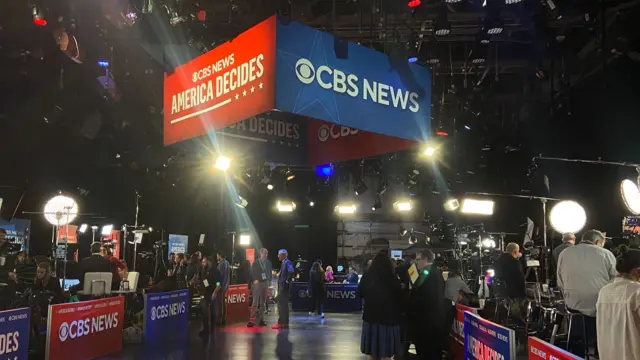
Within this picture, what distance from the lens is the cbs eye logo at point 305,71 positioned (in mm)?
3672

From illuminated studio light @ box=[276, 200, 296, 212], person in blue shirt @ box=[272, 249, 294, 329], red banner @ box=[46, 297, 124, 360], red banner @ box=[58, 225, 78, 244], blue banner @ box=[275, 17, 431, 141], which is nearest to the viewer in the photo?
blue banner @ box=[275, 17, 431, 141]

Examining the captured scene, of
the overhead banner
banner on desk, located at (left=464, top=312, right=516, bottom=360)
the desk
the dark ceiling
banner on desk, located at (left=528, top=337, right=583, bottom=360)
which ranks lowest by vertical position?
the desk

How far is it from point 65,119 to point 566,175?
11.6 m

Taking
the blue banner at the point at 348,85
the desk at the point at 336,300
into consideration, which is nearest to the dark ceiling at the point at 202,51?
the blue banner at the point at 348,85

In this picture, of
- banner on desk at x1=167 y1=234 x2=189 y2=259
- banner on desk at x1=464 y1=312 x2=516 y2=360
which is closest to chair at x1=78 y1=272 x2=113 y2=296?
banner on desk at x1=464 y1=312 x2=516 y2=360

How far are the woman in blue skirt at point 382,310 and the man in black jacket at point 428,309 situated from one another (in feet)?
2.72

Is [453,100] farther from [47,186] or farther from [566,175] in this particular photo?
[47,186]

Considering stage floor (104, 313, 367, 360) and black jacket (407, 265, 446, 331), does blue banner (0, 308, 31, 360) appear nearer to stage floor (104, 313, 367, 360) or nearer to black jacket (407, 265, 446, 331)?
stage floor (104, 313, 367, 360)

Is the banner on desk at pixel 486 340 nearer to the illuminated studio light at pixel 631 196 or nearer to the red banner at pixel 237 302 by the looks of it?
the illuminated studio light at pixel 631 196

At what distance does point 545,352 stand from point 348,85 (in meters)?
2.32

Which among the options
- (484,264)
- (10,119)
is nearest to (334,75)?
(10,119)

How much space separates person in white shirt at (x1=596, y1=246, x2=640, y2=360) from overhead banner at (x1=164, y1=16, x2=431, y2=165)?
1.90 metres

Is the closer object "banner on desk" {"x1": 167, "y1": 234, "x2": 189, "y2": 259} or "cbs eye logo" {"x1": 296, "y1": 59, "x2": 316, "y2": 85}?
"cbs eye logo" {"x1": 296, "y1": 59, "x2": 316, "y2": 85}

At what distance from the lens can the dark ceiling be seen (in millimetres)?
7918
